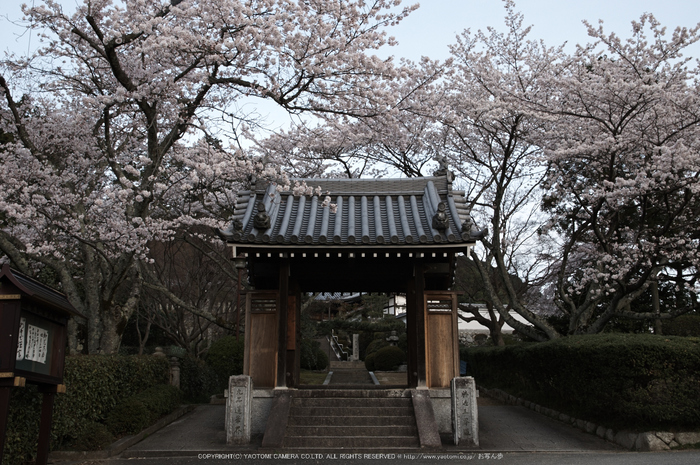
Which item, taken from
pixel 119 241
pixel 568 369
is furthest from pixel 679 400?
pixel 119 241

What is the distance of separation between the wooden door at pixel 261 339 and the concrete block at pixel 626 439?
5.96 m

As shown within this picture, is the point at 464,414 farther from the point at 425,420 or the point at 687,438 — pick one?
the point at 687,438

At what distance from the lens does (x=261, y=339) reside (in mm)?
9922

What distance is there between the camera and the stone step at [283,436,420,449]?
27.6 feet

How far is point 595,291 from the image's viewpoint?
12703mm

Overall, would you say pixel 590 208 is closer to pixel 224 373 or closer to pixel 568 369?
pixel 568 369

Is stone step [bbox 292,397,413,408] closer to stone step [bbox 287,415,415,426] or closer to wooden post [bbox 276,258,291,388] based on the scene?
stone step [bbox 287,415,415,426]

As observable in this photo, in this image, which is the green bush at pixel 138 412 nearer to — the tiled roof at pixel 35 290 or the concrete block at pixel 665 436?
the tiled roof at pixel 35 290

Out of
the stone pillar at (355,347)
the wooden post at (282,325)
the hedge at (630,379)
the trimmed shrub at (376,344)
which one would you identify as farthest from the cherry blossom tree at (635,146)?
the stone pillar at (355,347)

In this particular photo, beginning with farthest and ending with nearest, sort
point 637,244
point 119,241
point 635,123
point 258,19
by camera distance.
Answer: point 635,123 < point 637,244 < point 119,241 < point 258,19

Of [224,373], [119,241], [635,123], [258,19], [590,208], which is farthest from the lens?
[224,373]

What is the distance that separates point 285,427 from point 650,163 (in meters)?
9.97

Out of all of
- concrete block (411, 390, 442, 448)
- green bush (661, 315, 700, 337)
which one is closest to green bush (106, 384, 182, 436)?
concrete block (411, 390, 442, 448)

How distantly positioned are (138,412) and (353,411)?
3.79 m
